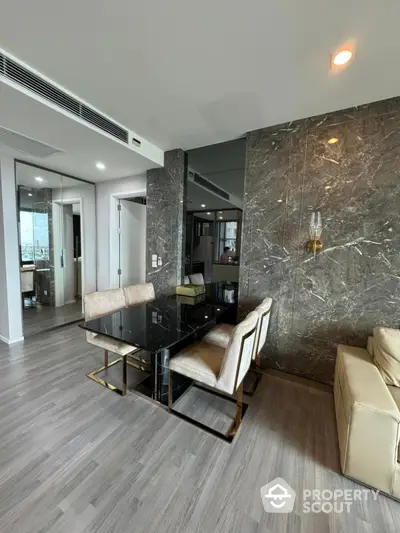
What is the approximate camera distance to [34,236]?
3.57 m

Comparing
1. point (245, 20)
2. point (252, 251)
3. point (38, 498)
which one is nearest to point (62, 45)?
point (245, 20)

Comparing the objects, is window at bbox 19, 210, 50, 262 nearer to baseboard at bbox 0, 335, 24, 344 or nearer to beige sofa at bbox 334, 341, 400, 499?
baseboard at bbox 0, 335, 24, 344

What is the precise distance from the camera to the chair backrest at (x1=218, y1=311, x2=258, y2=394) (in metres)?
1.56

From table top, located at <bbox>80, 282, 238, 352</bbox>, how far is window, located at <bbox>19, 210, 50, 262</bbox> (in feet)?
7.16

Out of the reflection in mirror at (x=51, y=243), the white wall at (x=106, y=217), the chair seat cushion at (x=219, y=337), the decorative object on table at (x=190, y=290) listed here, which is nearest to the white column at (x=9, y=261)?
the reflection in mirror at (x=51, y=243)

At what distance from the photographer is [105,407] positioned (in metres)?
1.98

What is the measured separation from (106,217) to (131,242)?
0.65 metres

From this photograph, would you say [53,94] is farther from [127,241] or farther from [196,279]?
[127,241]

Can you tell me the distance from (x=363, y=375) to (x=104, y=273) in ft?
13.6

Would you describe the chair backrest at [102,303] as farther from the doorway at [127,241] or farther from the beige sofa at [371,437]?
the beige sofa at [371,437]

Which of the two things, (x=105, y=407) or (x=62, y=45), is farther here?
(x=105, y=407)

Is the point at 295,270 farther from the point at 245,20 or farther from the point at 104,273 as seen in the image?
the point at 104,273

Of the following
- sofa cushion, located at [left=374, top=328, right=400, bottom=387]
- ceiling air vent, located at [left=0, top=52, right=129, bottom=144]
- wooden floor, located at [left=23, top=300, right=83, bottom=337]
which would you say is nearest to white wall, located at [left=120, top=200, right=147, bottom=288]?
wooden floor, located at [left=23, top=300, right=83, bottom=337]

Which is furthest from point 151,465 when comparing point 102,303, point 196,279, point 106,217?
point 106,217
